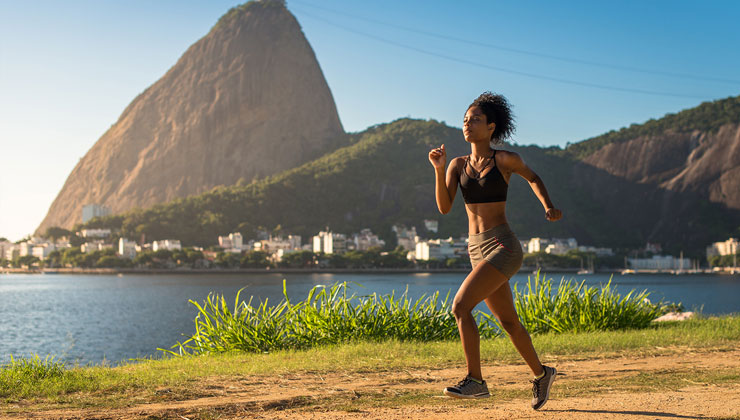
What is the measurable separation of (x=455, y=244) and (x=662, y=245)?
44.6 meters

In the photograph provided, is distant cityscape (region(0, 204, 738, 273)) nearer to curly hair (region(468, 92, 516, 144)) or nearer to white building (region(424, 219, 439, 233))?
white building (region(424, 219, 439, 233))

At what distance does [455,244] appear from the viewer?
383ft

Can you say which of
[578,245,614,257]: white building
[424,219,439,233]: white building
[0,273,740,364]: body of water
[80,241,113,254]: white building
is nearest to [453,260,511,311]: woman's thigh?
[0,273,740,364]: body of water

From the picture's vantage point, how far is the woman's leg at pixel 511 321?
12.9ft

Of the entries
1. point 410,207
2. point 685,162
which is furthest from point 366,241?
point 685,162

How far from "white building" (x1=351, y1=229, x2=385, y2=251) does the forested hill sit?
3.76m

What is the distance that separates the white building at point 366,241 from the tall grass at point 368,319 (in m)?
108

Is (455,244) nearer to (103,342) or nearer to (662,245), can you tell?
(662,245)

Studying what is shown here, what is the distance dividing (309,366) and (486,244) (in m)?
2.56

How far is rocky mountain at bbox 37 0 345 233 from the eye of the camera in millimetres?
172500

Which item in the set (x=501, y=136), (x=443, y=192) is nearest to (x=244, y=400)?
(x=443, y=192)

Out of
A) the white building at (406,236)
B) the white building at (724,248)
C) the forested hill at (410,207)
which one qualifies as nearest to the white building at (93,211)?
the forested hill at (410,207)

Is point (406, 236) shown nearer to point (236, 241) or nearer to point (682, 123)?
point (236, 241)

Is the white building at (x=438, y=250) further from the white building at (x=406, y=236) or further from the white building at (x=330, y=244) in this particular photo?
the white building at (x=330, y=244)
